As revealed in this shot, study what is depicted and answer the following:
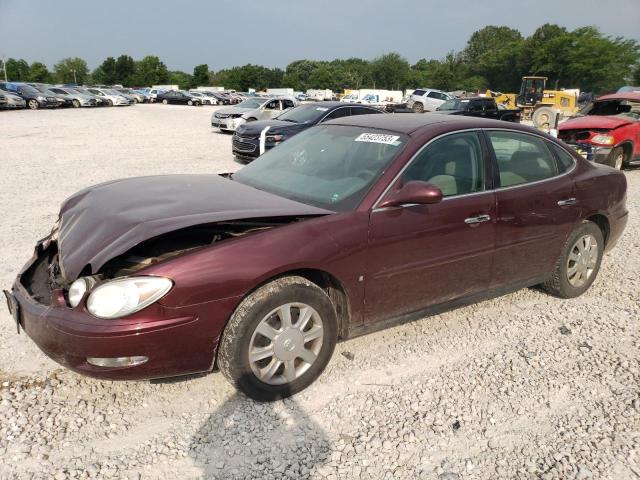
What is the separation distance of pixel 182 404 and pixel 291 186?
1.62 m

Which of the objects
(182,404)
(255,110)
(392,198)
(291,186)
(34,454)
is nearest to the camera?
(34,454)

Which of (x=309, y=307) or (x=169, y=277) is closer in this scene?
(x=169, y=277)

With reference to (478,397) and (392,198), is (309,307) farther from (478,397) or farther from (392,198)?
(478,397)

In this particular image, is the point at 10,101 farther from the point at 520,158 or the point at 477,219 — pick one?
the point at 477,219

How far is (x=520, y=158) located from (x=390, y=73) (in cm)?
12273

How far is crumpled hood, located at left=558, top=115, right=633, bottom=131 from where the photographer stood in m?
10.7

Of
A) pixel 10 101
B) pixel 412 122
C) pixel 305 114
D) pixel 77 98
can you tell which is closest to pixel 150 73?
pixel 77 98

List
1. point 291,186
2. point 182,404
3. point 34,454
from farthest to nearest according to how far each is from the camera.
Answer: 1. point 291,186
2. point 182,404
3. point 34,454

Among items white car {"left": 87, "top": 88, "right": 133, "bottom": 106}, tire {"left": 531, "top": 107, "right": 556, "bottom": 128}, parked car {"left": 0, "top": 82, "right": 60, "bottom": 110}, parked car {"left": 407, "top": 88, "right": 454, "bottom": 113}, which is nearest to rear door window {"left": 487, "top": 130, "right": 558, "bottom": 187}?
tire {"left": 531, "top": 107, "right": 556, "bottom": 128}

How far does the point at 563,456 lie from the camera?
2.70 metres

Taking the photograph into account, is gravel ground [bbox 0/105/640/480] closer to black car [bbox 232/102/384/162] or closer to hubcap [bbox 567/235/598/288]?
hubcap [bbox 567/235/598/288]

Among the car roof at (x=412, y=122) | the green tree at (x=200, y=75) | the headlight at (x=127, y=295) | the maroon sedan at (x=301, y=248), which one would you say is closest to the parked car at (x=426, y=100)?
the car roof at (x=412, y=122)

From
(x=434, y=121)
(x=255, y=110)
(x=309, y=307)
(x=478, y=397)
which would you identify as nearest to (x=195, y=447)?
(x=309, y=307)

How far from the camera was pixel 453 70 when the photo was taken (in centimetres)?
10850
